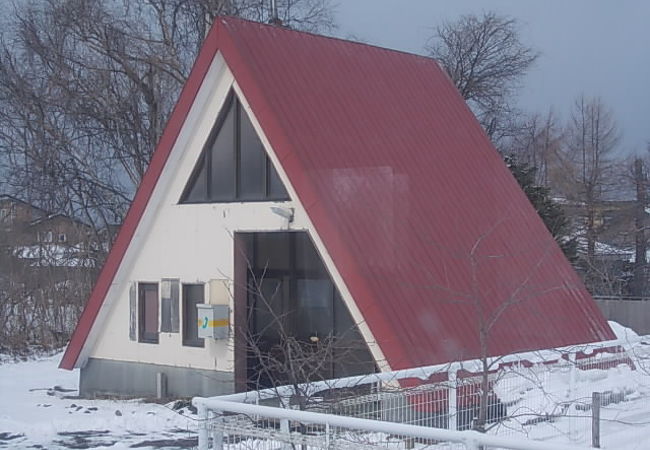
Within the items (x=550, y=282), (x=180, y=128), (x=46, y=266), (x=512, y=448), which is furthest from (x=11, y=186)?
(x=512, y=448)

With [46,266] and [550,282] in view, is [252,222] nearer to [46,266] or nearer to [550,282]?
[550,282]

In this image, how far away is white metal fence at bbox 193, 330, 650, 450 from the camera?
6.09m

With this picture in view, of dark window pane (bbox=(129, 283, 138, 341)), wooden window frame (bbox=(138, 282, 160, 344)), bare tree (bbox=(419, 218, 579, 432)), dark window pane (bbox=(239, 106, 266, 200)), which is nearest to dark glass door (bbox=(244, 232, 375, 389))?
dark window pane (bbox=(239, 106, 266, 200))

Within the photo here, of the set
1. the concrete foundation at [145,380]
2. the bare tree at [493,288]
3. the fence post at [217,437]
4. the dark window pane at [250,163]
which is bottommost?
the concrete foundation at [145,380]

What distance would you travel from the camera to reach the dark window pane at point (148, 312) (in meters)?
17.8

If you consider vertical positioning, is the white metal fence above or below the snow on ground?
above

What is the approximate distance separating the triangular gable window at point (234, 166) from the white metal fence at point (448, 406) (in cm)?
532

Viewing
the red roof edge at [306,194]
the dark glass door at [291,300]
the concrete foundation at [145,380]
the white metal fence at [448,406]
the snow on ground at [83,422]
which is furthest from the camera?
the concrete foundation at [145,380]

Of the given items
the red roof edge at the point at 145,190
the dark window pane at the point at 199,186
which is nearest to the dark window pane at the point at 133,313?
the red roof edge at the point at 145,190

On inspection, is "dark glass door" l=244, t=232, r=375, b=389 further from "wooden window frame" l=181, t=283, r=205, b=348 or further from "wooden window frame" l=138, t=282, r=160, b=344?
"wooden window frame" l=138, t=282, r=160, b=344

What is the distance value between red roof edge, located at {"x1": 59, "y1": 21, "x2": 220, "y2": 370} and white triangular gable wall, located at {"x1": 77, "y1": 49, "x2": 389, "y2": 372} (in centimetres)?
11

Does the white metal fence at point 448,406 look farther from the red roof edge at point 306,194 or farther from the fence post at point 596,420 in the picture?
the red roof edge at point 306,194

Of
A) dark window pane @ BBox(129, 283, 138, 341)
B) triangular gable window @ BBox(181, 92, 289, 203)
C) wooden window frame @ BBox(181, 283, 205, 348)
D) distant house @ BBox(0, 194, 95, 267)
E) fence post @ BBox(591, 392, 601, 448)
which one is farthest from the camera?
distant house @ BBox(0, 194, 95, 267)

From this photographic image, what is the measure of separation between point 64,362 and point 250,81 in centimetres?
708
